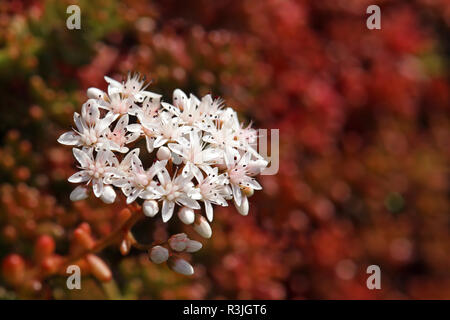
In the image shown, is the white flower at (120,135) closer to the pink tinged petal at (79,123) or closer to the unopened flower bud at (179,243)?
the pink tinged petal at (79,123)

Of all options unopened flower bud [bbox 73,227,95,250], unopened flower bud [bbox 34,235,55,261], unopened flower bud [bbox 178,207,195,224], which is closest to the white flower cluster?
unopened flower bud [bbox 178,207,195,224]

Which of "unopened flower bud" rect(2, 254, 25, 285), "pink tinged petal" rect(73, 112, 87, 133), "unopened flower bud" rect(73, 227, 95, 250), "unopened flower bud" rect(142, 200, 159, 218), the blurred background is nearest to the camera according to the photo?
"unopened flower bud" rect(142, 200, 159, 218)

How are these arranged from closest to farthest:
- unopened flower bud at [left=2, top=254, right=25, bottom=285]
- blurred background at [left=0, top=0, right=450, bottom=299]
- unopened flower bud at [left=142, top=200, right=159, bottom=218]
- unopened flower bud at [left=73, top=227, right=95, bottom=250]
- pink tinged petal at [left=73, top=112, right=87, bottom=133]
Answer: unopened flower bud at [left=142, top=200, right=159, bottom=218] → pink tinged petal at [left=73, top=112, right=87, bottom=133] → unopened flower bud at [left=73, top=227, right=95, bottom=250] → unopened flower bud at [left=2, top=254, right=25, bottom=285] → blurred background at [left=0, top=0, right=450, bottom=299]

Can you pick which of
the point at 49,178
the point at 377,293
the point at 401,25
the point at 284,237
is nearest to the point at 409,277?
the point at 377,293

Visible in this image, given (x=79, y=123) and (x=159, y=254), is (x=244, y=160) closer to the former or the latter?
(x=159, y=254)

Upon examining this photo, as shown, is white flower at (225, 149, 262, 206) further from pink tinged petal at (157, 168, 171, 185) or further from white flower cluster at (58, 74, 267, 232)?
pink tinged petal at (157, 168, 171, 185)

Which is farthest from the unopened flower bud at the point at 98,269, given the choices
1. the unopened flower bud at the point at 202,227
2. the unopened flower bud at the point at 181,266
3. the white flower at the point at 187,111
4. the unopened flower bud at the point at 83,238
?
the white flower at the point at 187,111

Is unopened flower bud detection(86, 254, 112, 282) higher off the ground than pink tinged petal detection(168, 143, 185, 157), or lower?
lower
